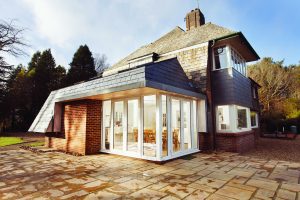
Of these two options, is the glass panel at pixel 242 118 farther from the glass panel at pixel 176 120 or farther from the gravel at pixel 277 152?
the glass panel at pixel 176 120

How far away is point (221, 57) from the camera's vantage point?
965 cm

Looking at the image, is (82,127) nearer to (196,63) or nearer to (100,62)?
(196,63)

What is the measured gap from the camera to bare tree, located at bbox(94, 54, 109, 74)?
3769 centimetres

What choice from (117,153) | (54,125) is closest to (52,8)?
(54,125)

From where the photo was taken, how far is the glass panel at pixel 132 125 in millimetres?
7473

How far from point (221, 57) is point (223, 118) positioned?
321 cm

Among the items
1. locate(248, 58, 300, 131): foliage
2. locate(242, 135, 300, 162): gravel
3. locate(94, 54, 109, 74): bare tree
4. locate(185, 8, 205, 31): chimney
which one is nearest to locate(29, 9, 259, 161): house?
locate(242, 135, 300, 162): gravel

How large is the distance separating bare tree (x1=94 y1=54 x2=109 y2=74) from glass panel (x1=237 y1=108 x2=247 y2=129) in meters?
31.8

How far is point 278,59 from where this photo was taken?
28.2m

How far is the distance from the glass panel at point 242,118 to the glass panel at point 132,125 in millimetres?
5378

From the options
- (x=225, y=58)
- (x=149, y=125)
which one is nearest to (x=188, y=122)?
(x=149, y=125)

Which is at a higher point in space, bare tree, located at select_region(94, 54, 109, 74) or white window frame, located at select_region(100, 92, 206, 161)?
bare tree, located at select_region(94, 54, 109, 74)

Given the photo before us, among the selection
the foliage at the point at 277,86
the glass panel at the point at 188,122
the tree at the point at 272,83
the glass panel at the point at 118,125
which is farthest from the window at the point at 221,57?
the tree at the point at 272,83

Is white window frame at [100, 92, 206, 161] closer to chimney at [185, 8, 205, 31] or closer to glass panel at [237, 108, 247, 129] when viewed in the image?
glass panel at [237, 108, 247, 129]
